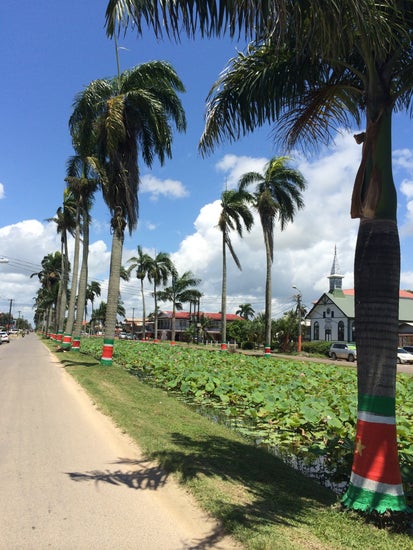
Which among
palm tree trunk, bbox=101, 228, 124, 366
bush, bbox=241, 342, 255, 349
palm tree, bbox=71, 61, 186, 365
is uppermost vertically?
palm tree, bbox=71, 61, 186, 365

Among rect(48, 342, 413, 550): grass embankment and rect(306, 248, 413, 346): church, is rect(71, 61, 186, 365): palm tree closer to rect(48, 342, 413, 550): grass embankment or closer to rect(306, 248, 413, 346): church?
rect(48, 342, 413, 550): grass embankment

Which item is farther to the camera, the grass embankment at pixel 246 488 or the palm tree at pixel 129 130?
the palm tree at pixel 129 130

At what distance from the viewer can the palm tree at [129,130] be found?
1828cm

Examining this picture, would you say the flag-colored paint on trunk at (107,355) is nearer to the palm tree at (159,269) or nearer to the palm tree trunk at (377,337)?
the palm tree trunk at (377,337)

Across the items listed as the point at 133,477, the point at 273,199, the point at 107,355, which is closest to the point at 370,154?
the point at 133,477

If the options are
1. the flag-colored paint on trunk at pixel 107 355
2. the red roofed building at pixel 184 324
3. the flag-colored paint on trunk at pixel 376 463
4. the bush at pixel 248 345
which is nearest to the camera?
the flag-colored paint on trunk at pixel 376 463

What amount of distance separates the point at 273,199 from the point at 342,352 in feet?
70.7

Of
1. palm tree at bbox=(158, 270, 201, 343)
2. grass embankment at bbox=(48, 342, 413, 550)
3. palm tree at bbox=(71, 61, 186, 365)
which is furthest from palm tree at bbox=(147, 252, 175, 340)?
grass embankment at bbox=(48, 342, 413, 550)

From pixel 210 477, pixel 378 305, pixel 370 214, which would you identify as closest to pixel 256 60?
pixel 370 214

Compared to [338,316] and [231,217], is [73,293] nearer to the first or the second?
[231,217]

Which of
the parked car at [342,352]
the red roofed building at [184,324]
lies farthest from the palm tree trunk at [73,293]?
the red roofed building at [184,324]

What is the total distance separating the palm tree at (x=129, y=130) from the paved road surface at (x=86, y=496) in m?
10.9

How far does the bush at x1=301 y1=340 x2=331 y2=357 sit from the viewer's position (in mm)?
50412

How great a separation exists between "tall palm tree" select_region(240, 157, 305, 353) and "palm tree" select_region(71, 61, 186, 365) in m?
10.7
